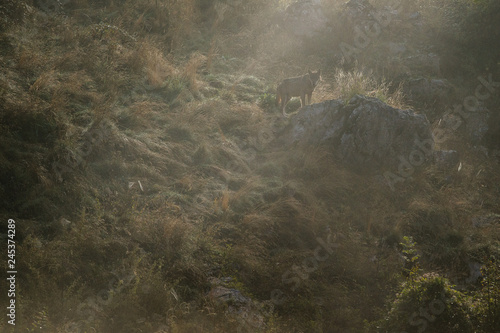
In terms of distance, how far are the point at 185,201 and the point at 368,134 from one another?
4.96 m

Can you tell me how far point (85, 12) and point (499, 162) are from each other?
13.6 meters

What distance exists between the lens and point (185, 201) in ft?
24.2

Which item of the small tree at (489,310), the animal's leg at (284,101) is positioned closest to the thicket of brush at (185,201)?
the small tree at (489,310)

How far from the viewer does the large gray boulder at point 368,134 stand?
31.1ft

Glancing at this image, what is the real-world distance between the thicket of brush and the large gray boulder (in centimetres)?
49

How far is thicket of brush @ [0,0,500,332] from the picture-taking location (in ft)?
16.9

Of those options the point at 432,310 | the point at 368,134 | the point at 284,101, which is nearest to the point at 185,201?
the point at 432,310

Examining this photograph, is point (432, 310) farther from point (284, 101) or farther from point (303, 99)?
point (284, 101)

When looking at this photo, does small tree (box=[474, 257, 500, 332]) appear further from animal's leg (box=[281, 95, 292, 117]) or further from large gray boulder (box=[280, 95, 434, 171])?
animal's leg (box=[281, 95, 292, 117])

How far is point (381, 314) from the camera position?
18.8ft

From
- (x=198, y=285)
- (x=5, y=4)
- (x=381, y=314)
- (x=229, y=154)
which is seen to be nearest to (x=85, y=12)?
(x=5, y=4)

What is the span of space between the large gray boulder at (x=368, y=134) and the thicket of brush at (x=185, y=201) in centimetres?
49

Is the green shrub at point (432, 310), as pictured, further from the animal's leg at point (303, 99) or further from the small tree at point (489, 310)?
the animal's leg at point (303, 99)

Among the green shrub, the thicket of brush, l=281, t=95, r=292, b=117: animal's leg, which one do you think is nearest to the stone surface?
the thicket of brush
